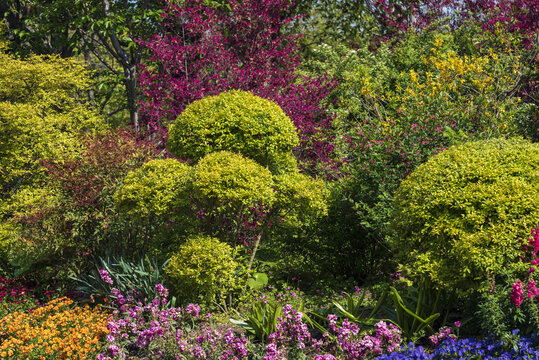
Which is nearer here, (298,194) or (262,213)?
(298,194)

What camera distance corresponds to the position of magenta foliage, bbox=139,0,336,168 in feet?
32.1

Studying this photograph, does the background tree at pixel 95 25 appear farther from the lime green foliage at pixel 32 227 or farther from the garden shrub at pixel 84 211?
the garden shrub at pixel 84 211

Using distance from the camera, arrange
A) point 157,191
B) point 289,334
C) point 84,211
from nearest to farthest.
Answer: point 289,334 < point 157,191 < point 84,211

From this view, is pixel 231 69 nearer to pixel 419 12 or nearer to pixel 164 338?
pixel 164 338

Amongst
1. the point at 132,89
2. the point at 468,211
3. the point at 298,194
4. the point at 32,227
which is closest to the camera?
the point at 468,211

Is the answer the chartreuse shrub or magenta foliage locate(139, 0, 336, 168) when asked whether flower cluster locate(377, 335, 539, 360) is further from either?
magenta foliage locate(139, 0, 336, 168)

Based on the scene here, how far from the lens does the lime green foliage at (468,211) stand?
4.54m

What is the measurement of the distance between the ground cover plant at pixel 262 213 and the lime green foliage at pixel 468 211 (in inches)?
0.8

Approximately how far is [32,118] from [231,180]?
17.3 ft

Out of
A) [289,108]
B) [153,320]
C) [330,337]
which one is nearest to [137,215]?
[153,320]

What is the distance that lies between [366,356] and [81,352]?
2.97 meters

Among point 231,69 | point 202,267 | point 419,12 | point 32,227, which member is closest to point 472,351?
point 202,267

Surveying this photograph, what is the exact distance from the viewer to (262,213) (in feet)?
22.6

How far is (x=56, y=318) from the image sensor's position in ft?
19.7
